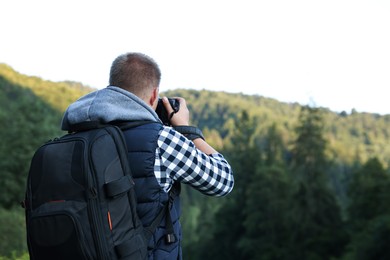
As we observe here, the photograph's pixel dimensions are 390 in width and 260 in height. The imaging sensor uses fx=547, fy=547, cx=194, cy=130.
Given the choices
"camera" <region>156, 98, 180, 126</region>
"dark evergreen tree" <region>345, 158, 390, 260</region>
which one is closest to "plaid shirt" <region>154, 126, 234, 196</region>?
"camera" <region>156, 98, 180, 126</region>

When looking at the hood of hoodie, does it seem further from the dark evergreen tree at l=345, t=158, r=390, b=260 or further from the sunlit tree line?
the dark evergreen tree at l=345, t=158, r=390, b=260

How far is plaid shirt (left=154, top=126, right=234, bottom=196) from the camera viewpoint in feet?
9.26

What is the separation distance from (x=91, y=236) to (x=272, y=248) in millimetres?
47822

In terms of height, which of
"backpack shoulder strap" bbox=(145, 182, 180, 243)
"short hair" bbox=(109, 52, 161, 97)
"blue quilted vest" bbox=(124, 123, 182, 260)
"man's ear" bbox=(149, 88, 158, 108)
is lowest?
"backpack shoulder strap" bbox=(145, 182, 180, 243)

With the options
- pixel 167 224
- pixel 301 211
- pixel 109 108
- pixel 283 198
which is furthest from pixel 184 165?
pixel 283 198

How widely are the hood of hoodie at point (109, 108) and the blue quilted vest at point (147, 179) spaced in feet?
0.25

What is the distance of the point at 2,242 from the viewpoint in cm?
2128

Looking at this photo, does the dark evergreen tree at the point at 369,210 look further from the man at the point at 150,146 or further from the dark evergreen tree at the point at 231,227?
the man at the point at 150,146

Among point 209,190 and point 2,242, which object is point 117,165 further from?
point 2,242

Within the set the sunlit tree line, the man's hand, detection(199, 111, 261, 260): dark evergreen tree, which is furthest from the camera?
detection(199, 111, 261, 260): dark evergreen tree

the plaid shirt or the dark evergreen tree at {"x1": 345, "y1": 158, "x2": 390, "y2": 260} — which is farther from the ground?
the plaid shirt

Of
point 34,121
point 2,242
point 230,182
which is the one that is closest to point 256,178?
point 34,121

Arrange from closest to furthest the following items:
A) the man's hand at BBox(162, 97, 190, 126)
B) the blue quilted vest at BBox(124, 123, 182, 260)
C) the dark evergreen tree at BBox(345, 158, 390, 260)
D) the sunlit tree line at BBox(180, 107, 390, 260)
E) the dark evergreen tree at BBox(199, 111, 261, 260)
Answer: the blue quilted vest at BBox(124, 123, 182, 260), the man's hand at BBox(162, 97, 190, 126), the dark evergreen tree at BBox(345, 158, 390, 260), the sunlit tree line at BBox(180, 107, 390, 260), the dark evergreen tree at BBox(199, 111, 261, 260)

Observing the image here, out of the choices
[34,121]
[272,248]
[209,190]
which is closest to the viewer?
[209,190]
